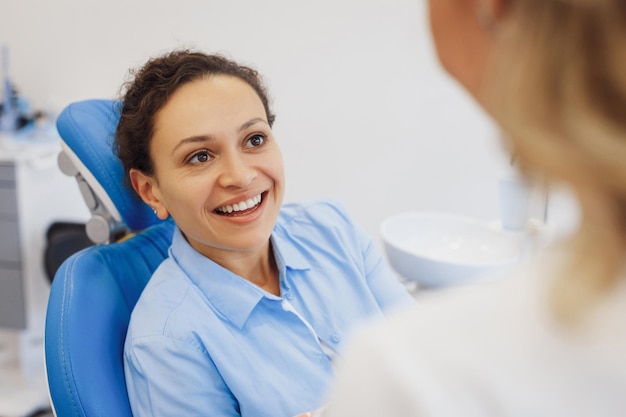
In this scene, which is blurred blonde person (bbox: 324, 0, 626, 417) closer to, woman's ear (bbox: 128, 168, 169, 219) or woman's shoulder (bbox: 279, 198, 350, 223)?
woman's ear (bbox: 128, 168, 169, 219)

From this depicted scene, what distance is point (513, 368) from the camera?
0.40 metres

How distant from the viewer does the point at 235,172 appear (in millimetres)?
1227

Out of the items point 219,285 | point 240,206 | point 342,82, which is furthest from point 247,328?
point 342,82

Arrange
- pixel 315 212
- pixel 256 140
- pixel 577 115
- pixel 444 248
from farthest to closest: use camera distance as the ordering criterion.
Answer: pixel 444 248, pixel 315 212, pixel 256 140, pixel 577 115

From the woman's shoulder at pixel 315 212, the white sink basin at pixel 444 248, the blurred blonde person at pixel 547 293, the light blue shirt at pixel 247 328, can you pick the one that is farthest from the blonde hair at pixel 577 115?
the white sink basin at pixel 444 248

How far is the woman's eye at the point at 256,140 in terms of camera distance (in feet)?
4.27

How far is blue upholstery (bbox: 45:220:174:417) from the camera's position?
3.59 ft

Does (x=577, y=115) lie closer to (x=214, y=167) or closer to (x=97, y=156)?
(x=214, y=167)

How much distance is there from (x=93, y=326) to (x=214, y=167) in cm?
34

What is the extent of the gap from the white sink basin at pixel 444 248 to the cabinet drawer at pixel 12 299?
149 centimetres

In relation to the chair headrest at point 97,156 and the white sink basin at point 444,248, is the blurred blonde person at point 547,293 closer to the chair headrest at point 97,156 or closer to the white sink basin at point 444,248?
the chair headrest at point 97,156

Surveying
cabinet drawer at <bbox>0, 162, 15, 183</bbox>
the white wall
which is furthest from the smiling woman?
cabinet drawer at <bbox>0, 162, 15, 183</bbox>

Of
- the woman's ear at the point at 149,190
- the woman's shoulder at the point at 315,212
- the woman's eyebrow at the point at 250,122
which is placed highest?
the woman's eyebrow at the point at 250,122

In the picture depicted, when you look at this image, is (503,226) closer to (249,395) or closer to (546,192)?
(249,395)
